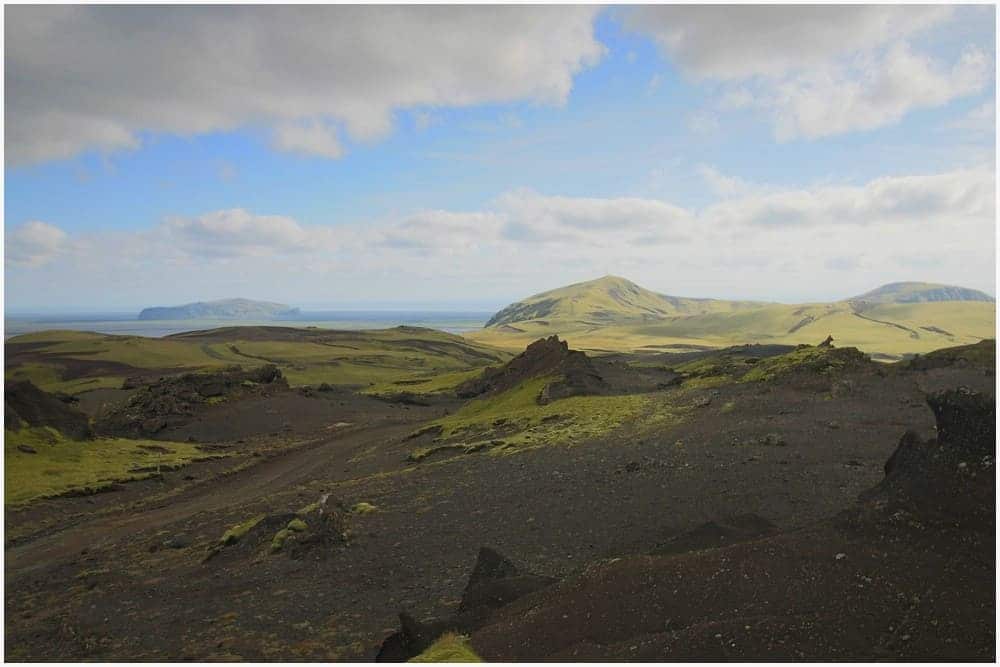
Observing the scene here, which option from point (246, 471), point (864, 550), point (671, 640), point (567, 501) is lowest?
point (246, 471)

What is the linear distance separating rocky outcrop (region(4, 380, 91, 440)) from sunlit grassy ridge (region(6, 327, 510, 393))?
126 feet

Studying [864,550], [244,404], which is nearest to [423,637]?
[864,550]

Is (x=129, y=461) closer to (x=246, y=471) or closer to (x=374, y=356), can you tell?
(x=246, y=471)

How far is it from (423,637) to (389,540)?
31.9ft

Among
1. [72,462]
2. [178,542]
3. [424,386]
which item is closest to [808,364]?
[178,542]

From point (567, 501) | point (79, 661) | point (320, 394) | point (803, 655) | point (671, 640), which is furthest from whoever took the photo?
point (320, 394)

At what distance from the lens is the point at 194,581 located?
1931cm

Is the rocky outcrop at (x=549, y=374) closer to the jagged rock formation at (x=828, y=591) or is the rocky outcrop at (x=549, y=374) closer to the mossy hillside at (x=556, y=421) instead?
the mossy hillside at (x=556, y=421)

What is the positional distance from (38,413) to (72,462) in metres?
6.54

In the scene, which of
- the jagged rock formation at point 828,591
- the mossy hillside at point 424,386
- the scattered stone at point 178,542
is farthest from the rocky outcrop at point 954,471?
the mossy hillside at point 424,386

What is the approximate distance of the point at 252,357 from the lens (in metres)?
137

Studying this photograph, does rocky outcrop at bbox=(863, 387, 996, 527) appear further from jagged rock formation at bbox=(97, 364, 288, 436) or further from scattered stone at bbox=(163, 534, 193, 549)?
jagged rock formation at bbox=(97, 364, 288, 436)

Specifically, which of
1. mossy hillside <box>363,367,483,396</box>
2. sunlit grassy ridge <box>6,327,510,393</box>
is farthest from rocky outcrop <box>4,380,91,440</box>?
sunlit grassy ridge <box>6,327,510,393</box>

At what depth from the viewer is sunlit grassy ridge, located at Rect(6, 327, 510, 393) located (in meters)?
104
